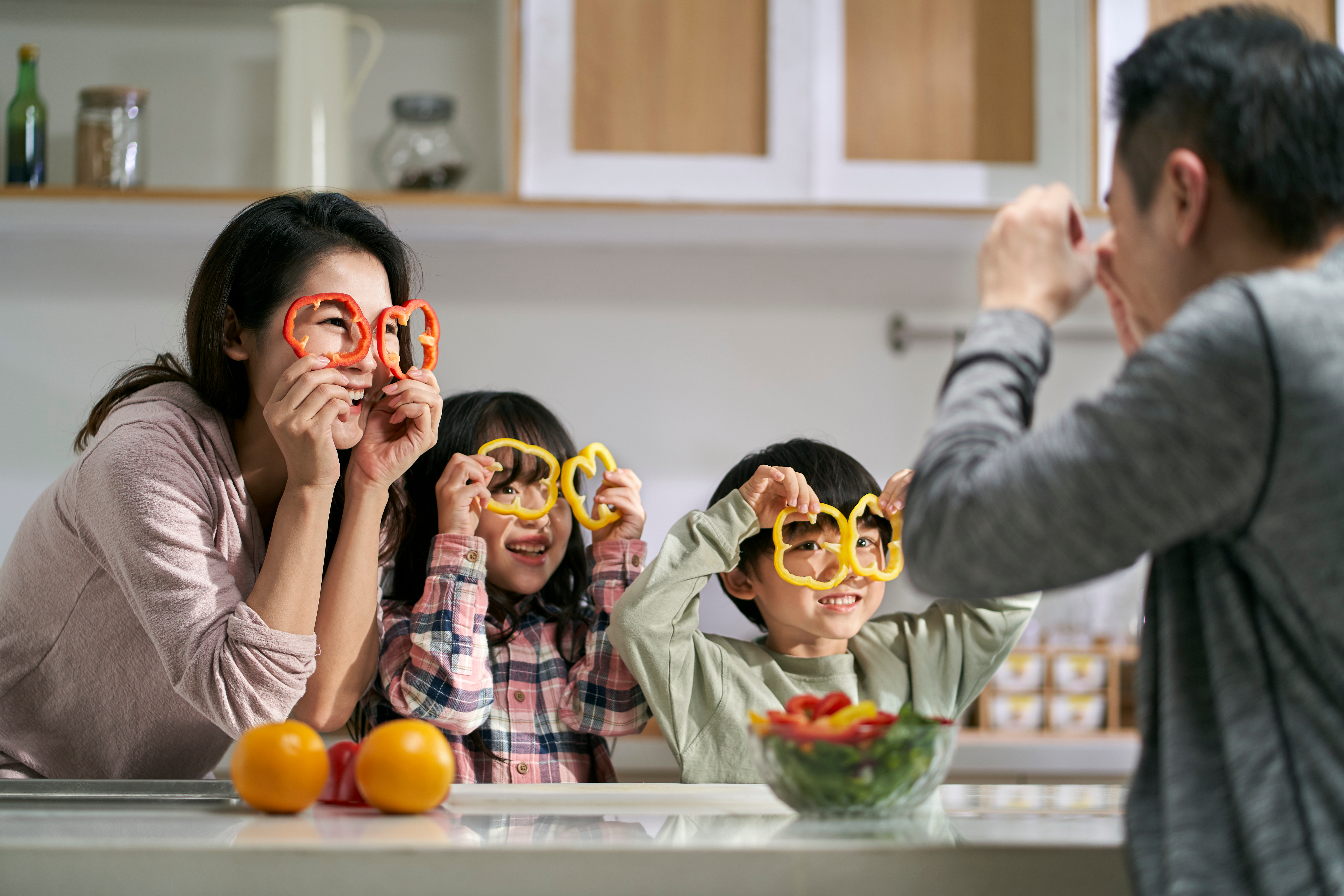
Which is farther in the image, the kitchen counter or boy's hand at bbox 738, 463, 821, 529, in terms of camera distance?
boy's hand at bbox 738, 463, 821, 529

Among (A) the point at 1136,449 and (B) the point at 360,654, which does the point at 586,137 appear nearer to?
(B) the point at 360,654

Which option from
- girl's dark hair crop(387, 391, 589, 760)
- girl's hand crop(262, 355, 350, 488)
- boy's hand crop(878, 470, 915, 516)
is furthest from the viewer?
girl's dark hair crop(387, 391, 589, 760)

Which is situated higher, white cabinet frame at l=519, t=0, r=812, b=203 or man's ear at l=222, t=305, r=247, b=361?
white cabinet frame at l=519, t=0, r=812, b=203

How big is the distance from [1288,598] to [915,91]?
63.0 inches

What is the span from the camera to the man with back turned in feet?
1.93

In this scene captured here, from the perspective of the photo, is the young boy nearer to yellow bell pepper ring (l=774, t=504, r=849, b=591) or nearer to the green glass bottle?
yellow bell pepper ring (l=774, t=504, r=849, b=591)

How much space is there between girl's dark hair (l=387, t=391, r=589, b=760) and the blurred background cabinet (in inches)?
25.0

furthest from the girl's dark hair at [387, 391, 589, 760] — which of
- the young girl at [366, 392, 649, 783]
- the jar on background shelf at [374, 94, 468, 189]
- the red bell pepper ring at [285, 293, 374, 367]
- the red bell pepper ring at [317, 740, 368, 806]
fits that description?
the jar on background shelf at [374, 94, 468, 189]

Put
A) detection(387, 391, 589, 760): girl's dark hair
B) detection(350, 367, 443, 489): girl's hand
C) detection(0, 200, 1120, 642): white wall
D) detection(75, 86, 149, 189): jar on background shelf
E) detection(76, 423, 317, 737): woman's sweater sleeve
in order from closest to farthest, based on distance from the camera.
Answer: detection(76, 423, 317, 737): woman's sweater sleeve → detection(350, 367, 443, 489): girl's hand → detection(387, 391, 589, 760): girl's dark hair → detection(75, 86, 149, 189): jar on background shelf → detection(0, 200, 1120, 642): white wall

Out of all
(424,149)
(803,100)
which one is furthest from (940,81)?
(424,149)

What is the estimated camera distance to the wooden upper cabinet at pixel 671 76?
1990 mm

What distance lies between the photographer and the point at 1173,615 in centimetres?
68

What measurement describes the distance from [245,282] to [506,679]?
0.55 m

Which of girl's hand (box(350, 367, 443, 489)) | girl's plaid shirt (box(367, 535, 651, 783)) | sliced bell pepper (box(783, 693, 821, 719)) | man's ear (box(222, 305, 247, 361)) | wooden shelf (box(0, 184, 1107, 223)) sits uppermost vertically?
wooden shelf (box(0, 184, 1107, 223))
